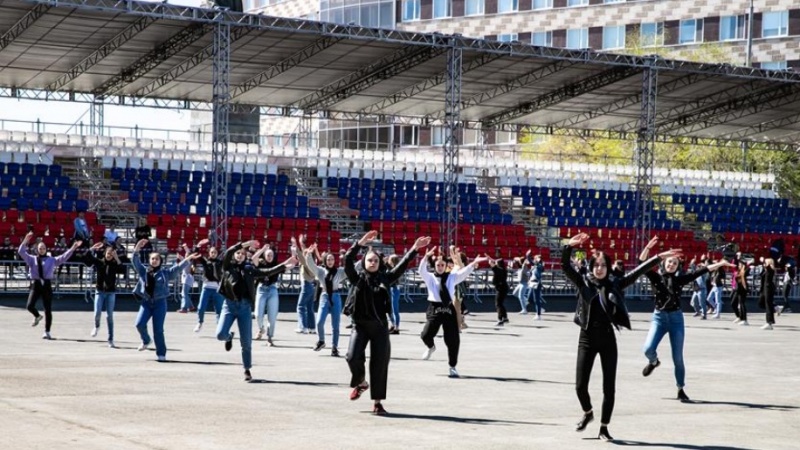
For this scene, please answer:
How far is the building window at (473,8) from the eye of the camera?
86750 mm

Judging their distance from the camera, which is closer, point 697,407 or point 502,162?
point 697,407

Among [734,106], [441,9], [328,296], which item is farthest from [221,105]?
[441,9]

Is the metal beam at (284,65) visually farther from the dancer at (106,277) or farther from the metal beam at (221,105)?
the dancer at (106,277)

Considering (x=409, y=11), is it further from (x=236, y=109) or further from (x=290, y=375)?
(x=290, y=375)

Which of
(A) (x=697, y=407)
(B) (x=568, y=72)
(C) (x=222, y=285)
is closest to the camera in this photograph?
(A) (x=697, y=407)

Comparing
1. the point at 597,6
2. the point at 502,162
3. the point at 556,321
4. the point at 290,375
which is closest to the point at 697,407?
the point at 290,375

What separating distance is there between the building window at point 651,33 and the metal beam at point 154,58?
38.9 meters

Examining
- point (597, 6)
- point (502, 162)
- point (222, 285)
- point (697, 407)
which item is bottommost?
point (697, 407)

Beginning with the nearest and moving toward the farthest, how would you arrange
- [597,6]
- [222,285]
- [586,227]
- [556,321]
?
[222,285] → [556,321] → [586,227] → [597,6]

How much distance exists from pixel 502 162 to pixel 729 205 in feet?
35.3

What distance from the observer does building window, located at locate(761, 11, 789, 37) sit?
76.4 m

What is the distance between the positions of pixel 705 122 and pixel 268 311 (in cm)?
3357

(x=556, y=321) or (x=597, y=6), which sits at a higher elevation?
(x=597, y=6)

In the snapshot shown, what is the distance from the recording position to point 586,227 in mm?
53688
